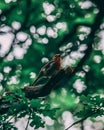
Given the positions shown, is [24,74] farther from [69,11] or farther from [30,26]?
[69,11]

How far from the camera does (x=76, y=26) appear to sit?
1044 cm

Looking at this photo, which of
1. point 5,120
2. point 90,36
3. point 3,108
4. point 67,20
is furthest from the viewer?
point 67,20

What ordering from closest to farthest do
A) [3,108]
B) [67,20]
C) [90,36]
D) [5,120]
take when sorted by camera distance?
1. [5,120]
2. [3,108]
3. [90,36]
4. [67,20]

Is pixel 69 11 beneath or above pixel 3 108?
above

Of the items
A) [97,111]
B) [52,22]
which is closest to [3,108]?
[97,111]

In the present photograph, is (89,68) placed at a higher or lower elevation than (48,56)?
lower

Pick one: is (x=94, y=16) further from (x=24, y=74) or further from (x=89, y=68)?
(x=24, y=74)

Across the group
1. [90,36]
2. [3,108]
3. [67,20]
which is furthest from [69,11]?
[3,108]

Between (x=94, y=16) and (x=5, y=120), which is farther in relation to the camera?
(x=94, y=16)

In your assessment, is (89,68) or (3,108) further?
(89,68)

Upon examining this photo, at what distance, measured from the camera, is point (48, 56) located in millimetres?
10539

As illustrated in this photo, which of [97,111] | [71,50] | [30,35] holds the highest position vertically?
[30,35]

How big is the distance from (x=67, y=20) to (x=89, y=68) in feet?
4.92

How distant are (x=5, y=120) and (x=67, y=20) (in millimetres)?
5482
